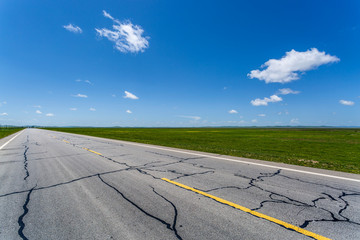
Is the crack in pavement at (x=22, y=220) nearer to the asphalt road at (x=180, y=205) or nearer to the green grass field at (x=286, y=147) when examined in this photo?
the asphalt road at (x=180, y=205)

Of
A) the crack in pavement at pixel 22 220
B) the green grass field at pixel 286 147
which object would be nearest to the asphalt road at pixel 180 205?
the crack in pavement at pixel 22 220

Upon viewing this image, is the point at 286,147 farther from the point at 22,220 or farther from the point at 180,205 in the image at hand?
the point at 22,220

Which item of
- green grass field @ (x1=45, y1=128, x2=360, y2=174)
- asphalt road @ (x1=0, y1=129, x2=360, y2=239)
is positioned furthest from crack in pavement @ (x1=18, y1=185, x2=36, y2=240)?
green grass field @ (x1=45, y1=128, x2=360, y2=174)

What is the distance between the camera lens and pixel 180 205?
376cm

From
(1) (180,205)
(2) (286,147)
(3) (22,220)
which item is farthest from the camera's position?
(2) (286,147)

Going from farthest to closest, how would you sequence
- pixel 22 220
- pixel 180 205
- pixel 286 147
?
pixel 286 147, pixel 180 205, pixel 22 220

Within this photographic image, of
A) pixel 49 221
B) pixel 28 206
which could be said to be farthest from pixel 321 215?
pixel 28 206

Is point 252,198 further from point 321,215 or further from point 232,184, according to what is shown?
point 321,215

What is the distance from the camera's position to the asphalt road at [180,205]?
9.39 ft

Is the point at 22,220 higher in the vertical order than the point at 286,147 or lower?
higher

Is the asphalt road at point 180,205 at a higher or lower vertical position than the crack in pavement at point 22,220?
higher

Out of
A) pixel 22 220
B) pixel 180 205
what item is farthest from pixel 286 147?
pixel 22 220

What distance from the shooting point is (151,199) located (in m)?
4.06

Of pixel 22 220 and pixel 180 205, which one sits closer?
pixel 22 220
